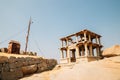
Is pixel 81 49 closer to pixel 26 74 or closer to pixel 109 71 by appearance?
pixel 26 74

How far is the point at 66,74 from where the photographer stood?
795cm

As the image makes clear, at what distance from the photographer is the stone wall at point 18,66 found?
41.0 ft

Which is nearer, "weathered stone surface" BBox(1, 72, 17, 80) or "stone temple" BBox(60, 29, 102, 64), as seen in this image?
"weathered stone surface" BBox(1, 72, 17, 80)

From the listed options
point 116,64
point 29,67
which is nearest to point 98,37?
point 29,67

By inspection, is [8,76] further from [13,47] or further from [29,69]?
[13,47]

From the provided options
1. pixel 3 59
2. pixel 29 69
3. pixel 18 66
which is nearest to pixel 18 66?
pixel 18 66

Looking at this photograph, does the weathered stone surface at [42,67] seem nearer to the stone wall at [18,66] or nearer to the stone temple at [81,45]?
the stone wall at [18,66]

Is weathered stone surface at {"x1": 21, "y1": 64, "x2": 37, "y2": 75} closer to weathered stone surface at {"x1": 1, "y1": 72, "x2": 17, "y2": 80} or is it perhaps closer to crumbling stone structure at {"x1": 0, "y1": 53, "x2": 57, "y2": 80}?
crumbling stone structure at {"x1": 0, "y1": 53, "x2": 57, "y2": 80}

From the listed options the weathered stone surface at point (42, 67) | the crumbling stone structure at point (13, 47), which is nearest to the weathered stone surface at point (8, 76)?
the weathered stone surface at point (42, 67)

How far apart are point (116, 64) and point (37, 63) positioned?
429 inches

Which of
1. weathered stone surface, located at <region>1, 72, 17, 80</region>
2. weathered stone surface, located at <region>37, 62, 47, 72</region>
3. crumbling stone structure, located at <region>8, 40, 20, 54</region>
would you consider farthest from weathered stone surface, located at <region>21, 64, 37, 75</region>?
crumbling stone structure, located at <region>8, 40, 20, 54</region>

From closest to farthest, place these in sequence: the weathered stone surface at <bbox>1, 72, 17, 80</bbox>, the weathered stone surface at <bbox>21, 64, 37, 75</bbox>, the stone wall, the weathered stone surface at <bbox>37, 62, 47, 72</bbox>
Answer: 1. the weathered stone surface at <bbox>1, 72, 17, 80</bbox>
2. the stone wall
3. the weathered stone surface at <bbox>21, 64, 37, 75</bbox>
4. the weathered stone surface at <bbox>37, 62, 47, 72</bbox>

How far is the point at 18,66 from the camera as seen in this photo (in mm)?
13703

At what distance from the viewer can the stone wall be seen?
12.5m
